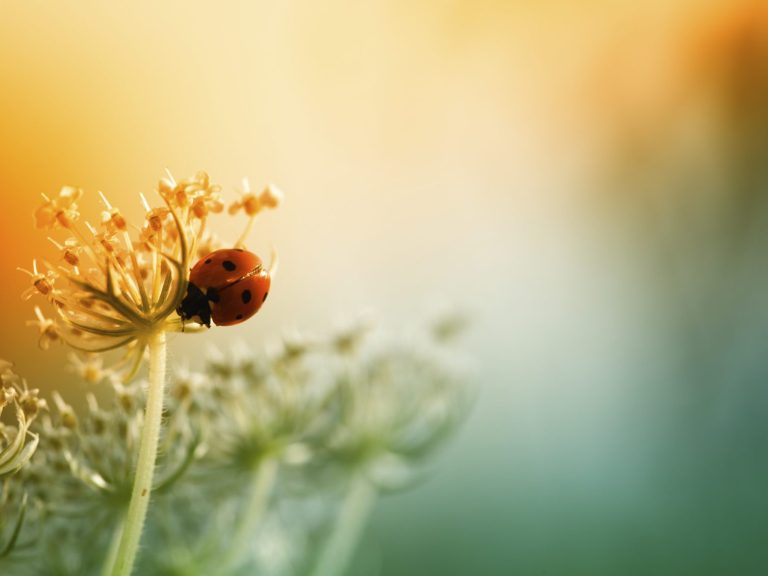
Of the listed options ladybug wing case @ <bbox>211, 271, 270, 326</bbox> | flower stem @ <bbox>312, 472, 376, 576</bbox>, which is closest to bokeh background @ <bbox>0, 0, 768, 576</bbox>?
flower stem @ <bbox>312, 472, 376, 576</bbox>

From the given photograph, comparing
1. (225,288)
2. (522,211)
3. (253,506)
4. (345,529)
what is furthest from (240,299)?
(522,211)

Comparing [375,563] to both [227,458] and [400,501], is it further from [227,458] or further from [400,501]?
[400,501]

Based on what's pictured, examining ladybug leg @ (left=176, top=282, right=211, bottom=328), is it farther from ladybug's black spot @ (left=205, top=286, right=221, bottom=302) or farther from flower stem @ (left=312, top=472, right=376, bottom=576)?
flower stem @ (left=312, top=472, right=376, bottom=576)

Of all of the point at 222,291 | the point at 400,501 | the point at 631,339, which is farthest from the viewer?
the point at 631,339

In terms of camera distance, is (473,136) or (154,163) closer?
(154,163)

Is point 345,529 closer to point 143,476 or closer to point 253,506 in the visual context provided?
point 253,506

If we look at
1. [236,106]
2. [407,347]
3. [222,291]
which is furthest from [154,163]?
[222,291]
